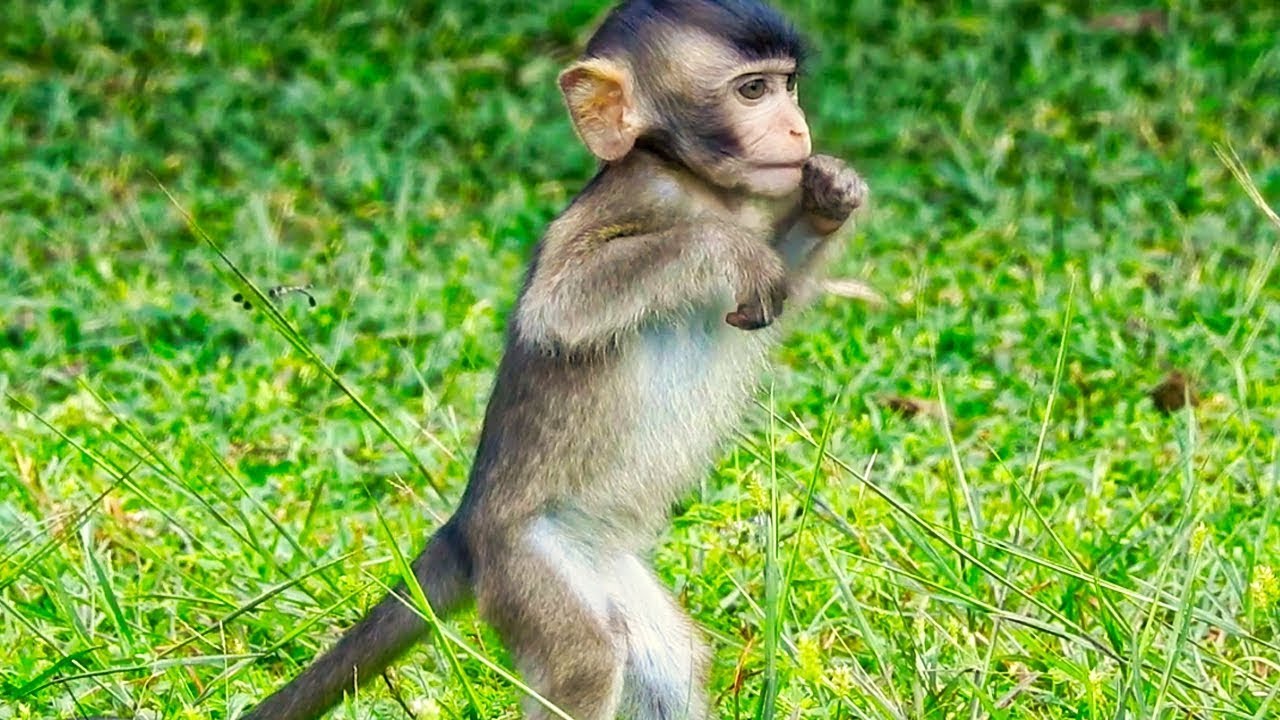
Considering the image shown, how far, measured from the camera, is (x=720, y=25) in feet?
15.0

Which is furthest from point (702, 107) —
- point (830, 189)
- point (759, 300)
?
point (759, 300)

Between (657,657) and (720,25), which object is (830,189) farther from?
(657,657)

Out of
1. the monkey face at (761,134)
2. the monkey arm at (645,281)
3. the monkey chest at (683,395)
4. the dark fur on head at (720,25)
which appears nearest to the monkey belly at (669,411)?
the monkey chest at (683,395)

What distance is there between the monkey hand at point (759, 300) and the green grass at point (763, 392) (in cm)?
23

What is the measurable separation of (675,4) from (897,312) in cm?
312

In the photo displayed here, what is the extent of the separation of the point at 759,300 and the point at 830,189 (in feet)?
1.11

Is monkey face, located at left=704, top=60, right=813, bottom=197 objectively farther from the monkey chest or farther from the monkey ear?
the monkey chest

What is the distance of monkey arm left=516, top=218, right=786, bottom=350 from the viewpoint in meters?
4.38

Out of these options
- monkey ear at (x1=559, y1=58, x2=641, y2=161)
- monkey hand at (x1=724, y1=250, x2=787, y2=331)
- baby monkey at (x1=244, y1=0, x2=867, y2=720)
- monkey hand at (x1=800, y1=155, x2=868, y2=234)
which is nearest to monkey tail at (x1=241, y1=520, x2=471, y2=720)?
baby monkey at (x1=244, y1=0, x2=867, y2=720)

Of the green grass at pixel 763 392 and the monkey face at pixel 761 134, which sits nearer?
the monkey face at pixel 761 134

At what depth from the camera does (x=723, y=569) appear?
5395 millimetres

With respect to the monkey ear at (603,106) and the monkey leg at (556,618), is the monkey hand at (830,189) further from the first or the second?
the monkey leg at (556,618)

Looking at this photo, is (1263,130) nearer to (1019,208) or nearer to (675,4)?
(1019,208)

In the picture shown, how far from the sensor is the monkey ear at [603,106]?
15.0ft
